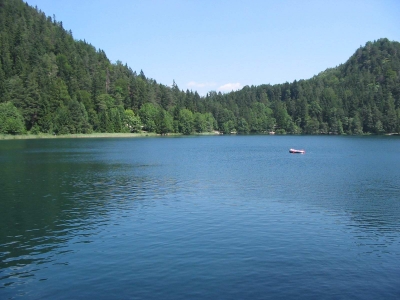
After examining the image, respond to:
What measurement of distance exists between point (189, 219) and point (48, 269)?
12230mm

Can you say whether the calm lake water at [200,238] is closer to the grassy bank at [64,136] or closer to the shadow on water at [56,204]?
the shadow on water at [56,204]

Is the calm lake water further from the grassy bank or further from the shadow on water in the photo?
the grassy bank

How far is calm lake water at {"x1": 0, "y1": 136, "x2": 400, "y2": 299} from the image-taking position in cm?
1780

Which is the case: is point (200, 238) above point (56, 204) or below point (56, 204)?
below

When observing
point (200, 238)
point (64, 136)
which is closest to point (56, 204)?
point (200, 238)

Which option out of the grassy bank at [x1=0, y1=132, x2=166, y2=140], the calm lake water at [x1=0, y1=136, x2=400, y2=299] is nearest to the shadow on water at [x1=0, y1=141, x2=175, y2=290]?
the calm lake water at [x1=0, y1=136, x2=400, y2=299]

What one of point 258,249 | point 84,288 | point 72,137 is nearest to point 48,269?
point 84,288

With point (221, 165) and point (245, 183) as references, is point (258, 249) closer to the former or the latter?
point (245, 183)

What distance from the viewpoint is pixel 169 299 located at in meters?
16.5

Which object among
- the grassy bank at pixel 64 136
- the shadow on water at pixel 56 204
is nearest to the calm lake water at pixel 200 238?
the shadow on water at pixel 56 204

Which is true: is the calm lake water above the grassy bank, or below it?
below

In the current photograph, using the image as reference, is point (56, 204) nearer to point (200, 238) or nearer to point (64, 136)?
point (200, 238)

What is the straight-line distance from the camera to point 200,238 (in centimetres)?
2494

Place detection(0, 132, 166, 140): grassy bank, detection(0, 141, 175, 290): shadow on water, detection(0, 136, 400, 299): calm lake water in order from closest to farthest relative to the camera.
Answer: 1. detection(0, 136, 400, 299): calm lake water
2. detection(0, 141, 175, 290): shadow on water
3. detection(0, 132, 166, 140): grassy bank
